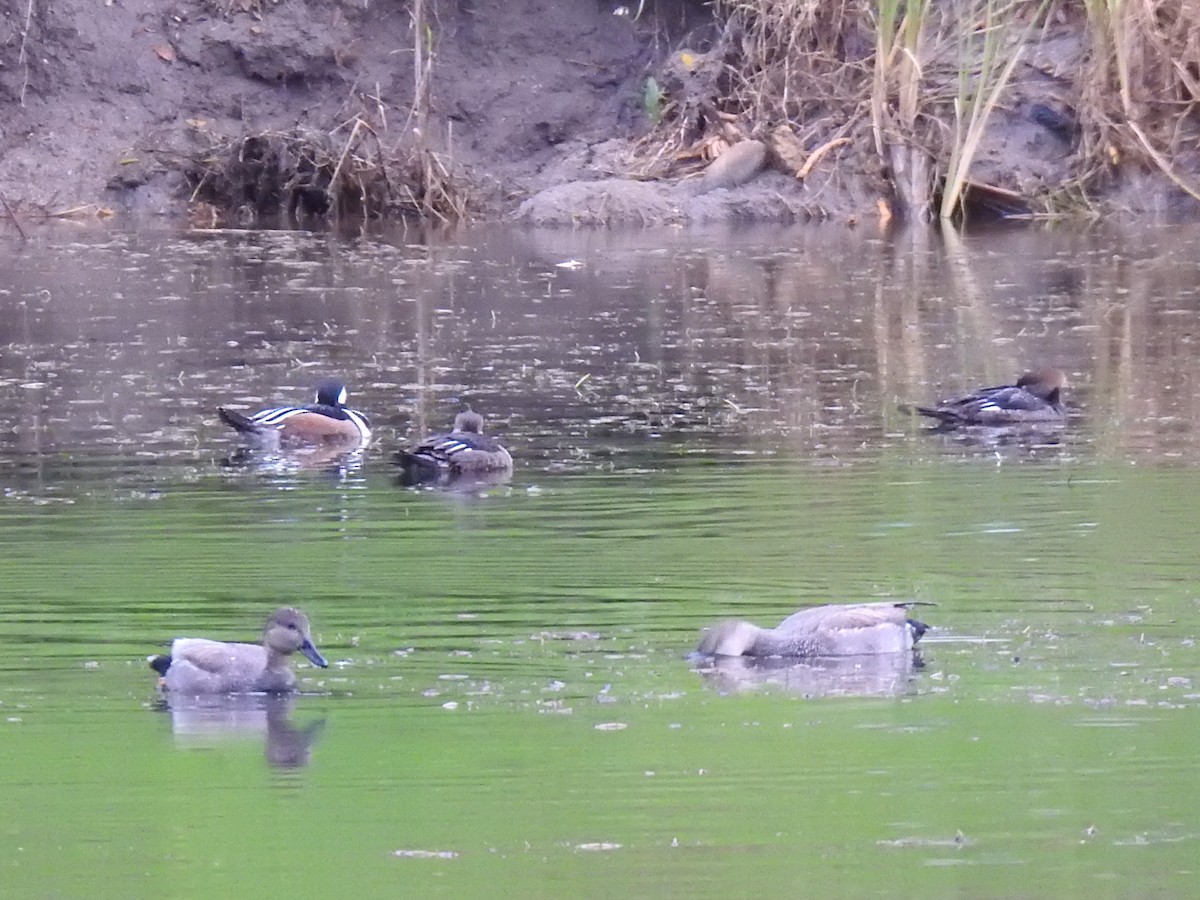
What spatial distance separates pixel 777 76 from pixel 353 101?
4802mm

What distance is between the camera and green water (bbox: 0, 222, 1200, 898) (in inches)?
197

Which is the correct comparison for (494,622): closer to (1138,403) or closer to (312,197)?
(1138,403)

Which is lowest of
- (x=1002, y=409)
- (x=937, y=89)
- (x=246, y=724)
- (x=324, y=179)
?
(x=246, y=724)

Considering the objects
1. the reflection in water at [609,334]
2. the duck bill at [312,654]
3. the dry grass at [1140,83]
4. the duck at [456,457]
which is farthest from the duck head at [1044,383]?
the dry grass at [1140,83]

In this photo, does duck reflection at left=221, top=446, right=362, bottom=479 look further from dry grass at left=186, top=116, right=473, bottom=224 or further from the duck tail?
dry grass at left=186, top=116, right=473, bottom=224

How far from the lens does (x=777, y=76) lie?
25438 millimetres

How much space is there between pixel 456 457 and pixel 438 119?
17.6m

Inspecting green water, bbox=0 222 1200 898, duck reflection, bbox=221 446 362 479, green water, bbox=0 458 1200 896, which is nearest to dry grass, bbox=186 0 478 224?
green water, bbox=0 222 1200 898

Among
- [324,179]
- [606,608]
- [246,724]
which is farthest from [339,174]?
[246,724]

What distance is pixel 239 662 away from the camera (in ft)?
21.5

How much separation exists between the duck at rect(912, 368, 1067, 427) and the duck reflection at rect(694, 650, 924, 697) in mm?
5143

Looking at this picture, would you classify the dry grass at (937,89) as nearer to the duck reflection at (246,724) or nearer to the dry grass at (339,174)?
the dry grass at (339,174)

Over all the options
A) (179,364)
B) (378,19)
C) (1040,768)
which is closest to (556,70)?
(378,19)

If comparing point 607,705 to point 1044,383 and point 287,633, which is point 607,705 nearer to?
point 287,633
